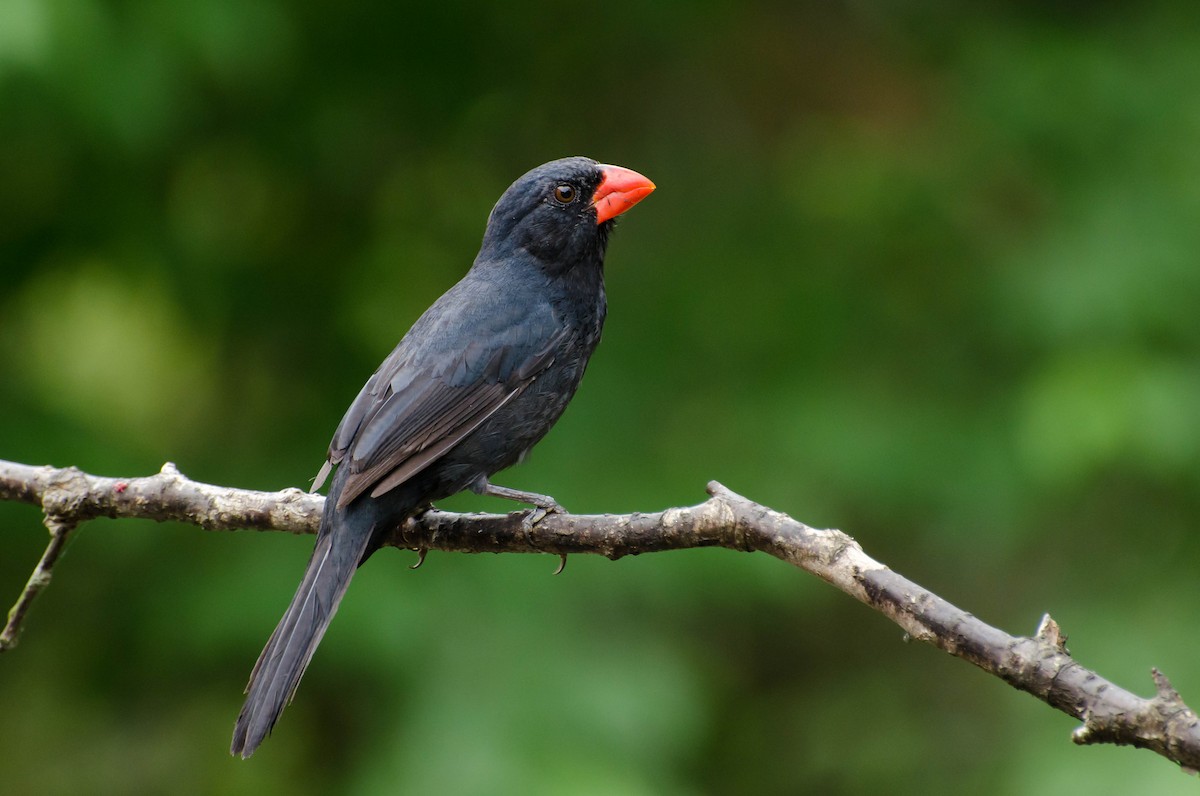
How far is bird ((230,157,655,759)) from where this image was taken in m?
3.64

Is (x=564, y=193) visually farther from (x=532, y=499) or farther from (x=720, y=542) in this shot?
(x=720, y=542)

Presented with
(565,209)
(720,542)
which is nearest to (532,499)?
(720,542)

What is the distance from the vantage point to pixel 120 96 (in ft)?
16.3

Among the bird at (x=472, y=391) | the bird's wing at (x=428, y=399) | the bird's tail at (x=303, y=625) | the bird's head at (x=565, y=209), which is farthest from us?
the bird's head at (x=565, y=209)

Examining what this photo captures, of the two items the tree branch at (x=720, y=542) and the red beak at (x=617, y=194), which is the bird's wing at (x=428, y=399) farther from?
the red beak at (x=617, y=194)

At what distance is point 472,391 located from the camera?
4098 mm

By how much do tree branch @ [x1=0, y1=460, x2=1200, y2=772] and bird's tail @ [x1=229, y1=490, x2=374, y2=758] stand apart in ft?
0.37

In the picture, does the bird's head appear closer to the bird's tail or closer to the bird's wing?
the bird's wing

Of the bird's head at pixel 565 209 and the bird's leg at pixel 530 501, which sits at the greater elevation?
the bird's head at pixel 565 209

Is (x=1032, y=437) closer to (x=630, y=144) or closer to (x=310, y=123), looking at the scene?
(x=630, y=144)

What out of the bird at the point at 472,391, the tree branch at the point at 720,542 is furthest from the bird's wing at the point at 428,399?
the tree branch at the point at 720,542

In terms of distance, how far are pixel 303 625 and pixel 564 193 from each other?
6.07ft

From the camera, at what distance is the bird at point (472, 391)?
3.64 meters

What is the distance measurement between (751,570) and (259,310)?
104 inches
